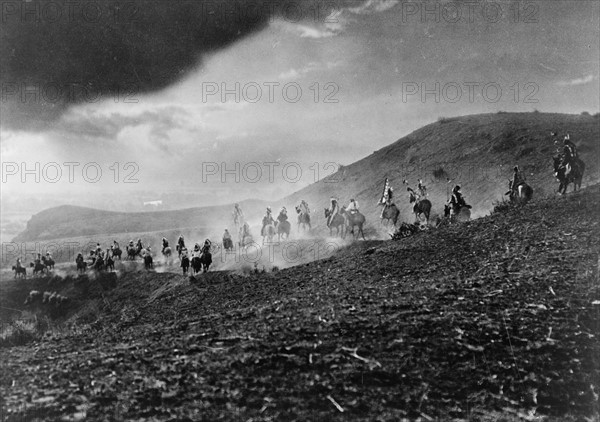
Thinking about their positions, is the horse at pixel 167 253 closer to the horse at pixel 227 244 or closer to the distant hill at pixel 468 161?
the horse at pixel 227 244

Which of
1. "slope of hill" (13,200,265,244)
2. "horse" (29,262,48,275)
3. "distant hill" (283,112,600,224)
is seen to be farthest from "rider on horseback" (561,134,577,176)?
"slope of hill" (13,200,265,244)

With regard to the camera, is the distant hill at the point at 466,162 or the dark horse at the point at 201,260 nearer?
the dark horse at the point at 201,260

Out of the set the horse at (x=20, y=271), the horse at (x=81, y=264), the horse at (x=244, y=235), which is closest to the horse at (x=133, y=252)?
the horse at (x=81, y=264)

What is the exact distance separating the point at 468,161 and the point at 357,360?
38728 mm

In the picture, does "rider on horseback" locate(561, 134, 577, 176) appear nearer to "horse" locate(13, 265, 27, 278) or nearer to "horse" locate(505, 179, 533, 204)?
"horse" locate(505, 179, 533, 204)

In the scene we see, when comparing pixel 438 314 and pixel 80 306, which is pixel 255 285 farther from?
pixel 80 306

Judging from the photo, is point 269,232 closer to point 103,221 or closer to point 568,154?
point 568,154

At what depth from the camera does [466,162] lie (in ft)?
130

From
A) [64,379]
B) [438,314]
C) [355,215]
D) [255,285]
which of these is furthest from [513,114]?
[64,379]

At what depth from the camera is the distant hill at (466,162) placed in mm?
31234

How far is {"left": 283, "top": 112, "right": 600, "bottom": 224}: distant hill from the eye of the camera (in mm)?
31127

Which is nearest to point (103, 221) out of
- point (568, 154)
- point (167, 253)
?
point (167, 253)

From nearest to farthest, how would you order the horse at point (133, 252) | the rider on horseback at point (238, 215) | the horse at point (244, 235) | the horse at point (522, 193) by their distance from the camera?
the horse at point (522, 193) < the horse at point (244, 235) < the rider on horseback at point (238, 215) < the horse at point (133, 252)

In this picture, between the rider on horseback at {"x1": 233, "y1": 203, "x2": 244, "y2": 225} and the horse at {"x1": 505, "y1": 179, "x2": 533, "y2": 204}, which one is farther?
the rider on horseback at {"x1": 233, "y1": 203, "x2": 244, "y2": 225}
